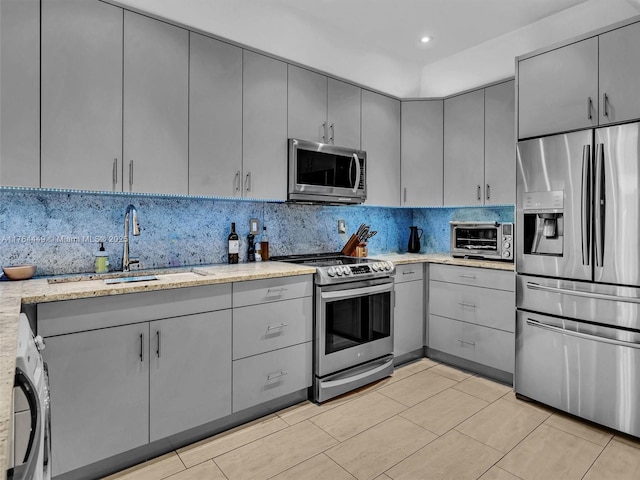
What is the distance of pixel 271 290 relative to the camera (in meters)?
2.52

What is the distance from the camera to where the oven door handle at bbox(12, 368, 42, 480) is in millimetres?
754

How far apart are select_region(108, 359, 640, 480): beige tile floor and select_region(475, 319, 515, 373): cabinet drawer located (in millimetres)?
270

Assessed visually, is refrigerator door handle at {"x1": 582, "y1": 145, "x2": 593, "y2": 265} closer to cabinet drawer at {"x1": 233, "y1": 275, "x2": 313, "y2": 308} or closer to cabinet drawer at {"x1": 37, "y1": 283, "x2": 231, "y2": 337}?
cabinet drawer at {"x1": 233, "y1": 275, "x2": 313, "y2": 308}

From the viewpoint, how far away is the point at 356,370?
2.94 meters

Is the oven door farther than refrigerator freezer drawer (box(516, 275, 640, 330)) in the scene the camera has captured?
Yes

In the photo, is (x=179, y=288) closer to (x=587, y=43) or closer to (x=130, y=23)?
(x=130, y=23)

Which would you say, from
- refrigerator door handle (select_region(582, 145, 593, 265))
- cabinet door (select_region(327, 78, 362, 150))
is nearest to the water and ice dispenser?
refrigerator door handle (select_region(582, 145, 593, 265))

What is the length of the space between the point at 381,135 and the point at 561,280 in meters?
1.95

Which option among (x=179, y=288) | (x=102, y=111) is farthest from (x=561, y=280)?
(x=102, y=111)

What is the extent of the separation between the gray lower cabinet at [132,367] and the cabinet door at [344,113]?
170 cm

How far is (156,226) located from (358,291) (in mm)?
1524

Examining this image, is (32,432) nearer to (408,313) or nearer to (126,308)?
(126,308)

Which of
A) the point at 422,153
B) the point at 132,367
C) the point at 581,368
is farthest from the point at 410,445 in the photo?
the point at 422,153

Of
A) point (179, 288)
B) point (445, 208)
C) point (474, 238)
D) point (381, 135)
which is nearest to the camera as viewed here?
point (179, 288)
